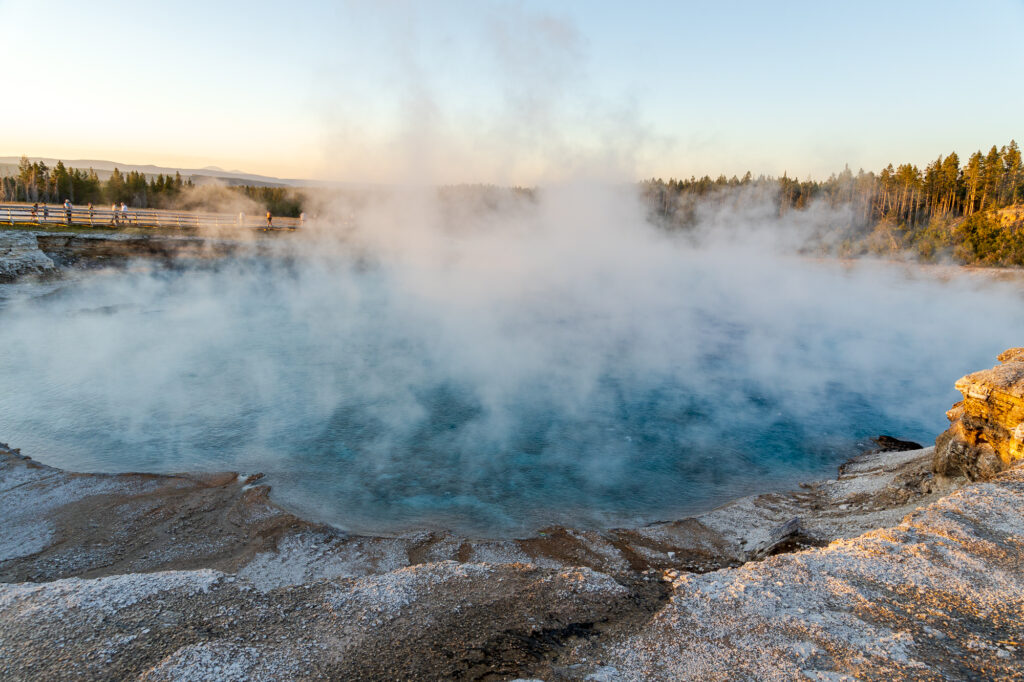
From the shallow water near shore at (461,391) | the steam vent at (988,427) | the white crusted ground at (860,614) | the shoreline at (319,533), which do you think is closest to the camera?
the white crusted ground at (860,614)

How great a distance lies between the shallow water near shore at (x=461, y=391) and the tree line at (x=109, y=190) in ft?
75.6

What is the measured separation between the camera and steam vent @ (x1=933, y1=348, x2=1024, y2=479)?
16.1 feet

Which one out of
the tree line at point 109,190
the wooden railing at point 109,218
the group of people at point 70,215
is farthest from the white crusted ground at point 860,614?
the tree line at point 109,190

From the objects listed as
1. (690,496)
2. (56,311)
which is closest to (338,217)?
(56,311)

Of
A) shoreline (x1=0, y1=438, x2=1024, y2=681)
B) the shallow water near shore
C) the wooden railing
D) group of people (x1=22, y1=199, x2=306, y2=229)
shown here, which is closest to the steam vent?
shoreline (x1=0, y1=438, x2=1024, y2=681)

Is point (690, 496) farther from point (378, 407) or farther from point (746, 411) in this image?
point (378, 407)

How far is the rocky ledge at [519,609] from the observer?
2662mm

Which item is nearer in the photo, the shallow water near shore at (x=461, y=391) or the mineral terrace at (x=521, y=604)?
the mineral terrace at (x=521, y=604)

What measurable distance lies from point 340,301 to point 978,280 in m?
25.8

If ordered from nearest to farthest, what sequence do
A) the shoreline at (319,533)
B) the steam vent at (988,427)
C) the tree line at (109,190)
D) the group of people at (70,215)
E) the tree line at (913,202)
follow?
1. the shoreline at (319,533)
2. the steam vent at (988,427)
3. the group of people at (70,215)
4. the tree line at (913,202)
5. the tree line at (109,190)

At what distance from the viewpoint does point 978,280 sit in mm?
23500

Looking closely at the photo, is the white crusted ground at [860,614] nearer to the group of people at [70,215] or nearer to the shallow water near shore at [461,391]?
the shallow water near shore at [461,391]

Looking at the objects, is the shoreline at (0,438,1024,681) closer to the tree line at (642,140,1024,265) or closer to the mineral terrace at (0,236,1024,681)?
the mineral terrace at (0,236,1024,681)

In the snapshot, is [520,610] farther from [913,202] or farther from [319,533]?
[913,202]
